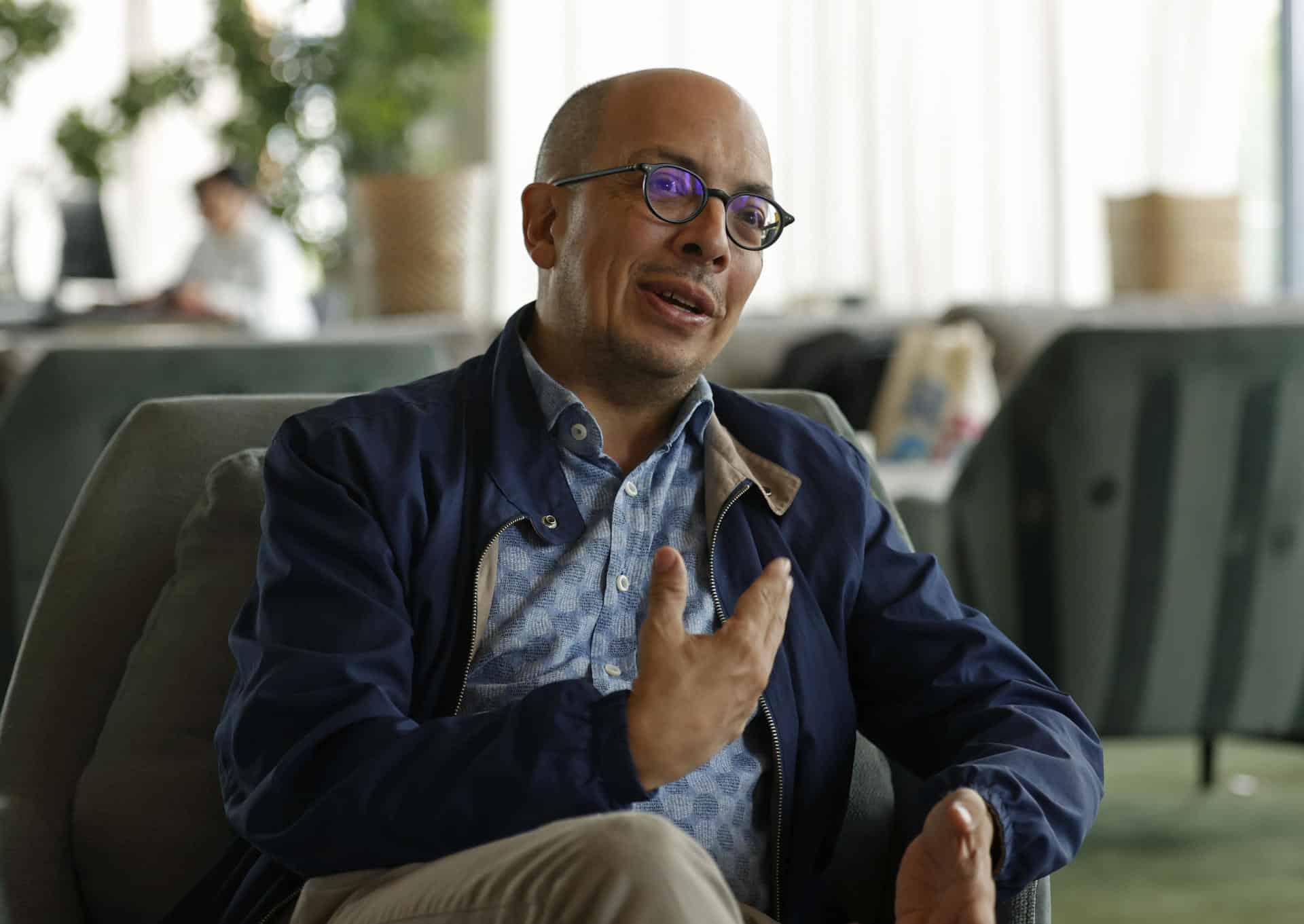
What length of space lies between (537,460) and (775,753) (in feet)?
0.96

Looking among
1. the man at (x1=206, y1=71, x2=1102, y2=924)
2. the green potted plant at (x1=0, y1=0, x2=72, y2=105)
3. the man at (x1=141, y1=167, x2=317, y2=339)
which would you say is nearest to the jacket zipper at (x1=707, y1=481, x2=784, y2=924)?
the man at (x1=206, y1=71, x2=1102, y2=924)

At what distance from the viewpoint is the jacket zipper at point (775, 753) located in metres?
1.25

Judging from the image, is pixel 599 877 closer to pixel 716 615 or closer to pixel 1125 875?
pixel 716 615

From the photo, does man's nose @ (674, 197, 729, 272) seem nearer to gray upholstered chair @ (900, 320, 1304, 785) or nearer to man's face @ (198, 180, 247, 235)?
gray upholstered chair @ (900, 320, 1304, 785)

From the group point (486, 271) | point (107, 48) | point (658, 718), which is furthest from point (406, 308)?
point (107, 48)

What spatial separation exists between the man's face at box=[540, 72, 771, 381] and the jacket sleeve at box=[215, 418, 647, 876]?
333 mm

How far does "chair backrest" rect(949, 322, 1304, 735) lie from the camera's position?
2.40 metres

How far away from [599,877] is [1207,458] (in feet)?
5.72

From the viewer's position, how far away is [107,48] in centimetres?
930

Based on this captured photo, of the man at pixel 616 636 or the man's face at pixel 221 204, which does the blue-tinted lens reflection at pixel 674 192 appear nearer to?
the man at pixel 616 636

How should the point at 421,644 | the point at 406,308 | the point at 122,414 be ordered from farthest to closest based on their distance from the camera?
the point at 406,308, the point at 122,414, the point at 421,644

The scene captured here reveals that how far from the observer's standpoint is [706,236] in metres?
1.31

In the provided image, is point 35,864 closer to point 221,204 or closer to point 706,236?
point 706,236

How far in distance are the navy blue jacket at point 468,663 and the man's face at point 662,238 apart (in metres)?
0.09
